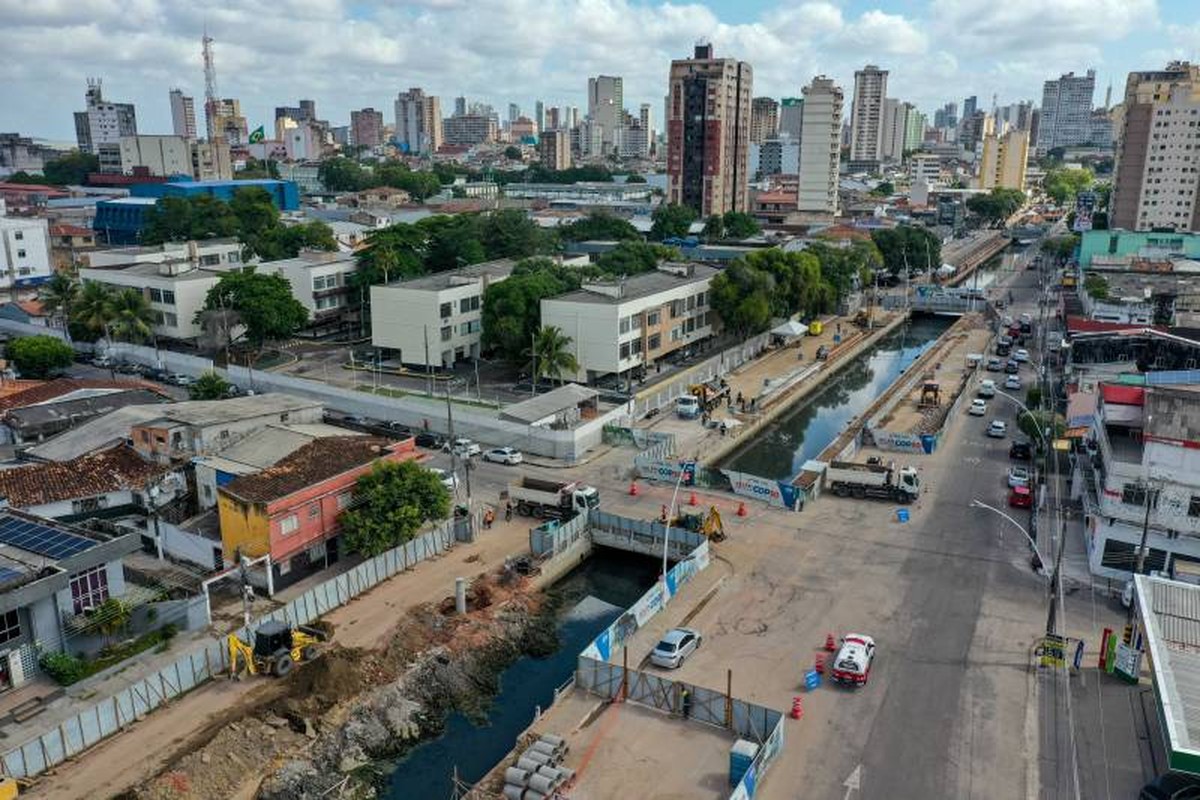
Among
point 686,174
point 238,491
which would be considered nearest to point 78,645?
point 238,491

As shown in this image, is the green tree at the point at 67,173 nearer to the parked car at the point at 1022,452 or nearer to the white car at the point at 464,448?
the white car at the point at 464,448

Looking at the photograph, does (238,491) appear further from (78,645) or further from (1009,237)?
(1009,237)

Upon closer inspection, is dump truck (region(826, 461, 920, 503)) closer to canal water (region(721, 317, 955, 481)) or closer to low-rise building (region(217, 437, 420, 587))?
canal water (region(721, 317, 955, 481))

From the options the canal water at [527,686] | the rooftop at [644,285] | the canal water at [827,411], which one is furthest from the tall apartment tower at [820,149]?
the canal water at [527,686]

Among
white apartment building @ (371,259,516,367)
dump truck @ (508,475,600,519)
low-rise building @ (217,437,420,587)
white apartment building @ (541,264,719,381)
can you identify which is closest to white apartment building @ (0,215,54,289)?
white apartment building @ (371,259,516,367)

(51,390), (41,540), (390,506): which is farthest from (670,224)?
(41,540)

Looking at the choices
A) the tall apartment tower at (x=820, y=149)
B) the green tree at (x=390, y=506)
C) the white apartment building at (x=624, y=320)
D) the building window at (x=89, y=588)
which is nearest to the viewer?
the building window at (x=89, y=588)
